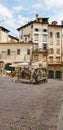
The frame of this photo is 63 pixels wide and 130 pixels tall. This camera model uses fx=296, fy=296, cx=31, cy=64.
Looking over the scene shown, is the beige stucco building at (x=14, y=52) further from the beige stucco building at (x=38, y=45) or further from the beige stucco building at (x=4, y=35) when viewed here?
the beige stucco building at (x=4, y=35)

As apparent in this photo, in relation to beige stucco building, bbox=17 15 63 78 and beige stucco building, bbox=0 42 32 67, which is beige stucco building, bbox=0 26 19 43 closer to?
beige stucco building, bbox=17 15 63 78

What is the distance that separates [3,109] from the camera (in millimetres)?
11852

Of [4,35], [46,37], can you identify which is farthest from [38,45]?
[4,35]

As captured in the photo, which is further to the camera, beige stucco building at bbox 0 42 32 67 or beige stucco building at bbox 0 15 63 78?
beige stucco building at bbox 0 15 63 78

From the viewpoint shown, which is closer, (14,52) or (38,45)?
(14,52)

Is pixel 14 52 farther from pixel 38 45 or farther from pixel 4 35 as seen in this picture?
pixel 4 35

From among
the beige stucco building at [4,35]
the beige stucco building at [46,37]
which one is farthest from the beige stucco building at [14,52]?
the beige stucco building at [4,35]

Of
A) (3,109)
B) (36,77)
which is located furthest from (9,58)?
(3,109)

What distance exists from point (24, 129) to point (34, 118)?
5.87ft

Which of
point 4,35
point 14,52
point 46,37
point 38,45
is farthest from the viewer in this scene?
point 46,37

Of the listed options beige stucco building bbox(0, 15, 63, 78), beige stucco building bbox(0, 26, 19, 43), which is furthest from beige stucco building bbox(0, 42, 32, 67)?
beige stucco building bbox(0, 26, 19, 43)

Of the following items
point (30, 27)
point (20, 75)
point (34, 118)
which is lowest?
point (20, 75)

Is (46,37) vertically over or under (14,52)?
over

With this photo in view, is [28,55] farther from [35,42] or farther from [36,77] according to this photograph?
[36,77]
